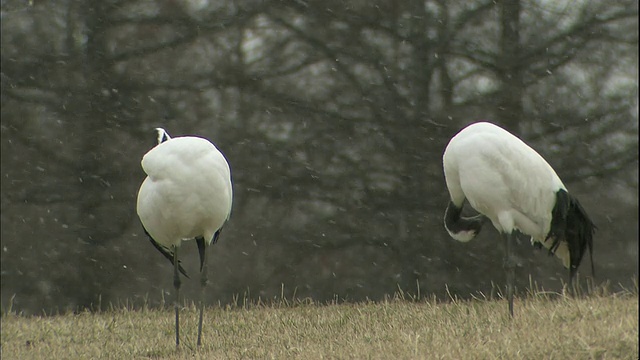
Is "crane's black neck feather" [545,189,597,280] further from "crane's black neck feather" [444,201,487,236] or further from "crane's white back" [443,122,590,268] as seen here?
"crane's black neck feather" [444,201,487,236]

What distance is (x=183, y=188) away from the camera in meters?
5.50

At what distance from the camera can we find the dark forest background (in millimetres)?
8055

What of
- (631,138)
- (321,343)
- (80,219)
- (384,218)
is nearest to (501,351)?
(321,343)

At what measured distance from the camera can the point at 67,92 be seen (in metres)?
8.63

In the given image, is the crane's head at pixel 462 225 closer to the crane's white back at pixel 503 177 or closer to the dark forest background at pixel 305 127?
the crane's white back at pixel 503 177

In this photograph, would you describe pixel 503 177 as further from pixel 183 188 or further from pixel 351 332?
pixel 183 188

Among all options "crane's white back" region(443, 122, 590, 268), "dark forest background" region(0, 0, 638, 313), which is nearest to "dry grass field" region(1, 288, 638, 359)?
"dark forest background" region(0, 0, 638, 313)

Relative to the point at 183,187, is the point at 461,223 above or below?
below

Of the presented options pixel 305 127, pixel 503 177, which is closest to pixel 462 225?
pixel 503 177

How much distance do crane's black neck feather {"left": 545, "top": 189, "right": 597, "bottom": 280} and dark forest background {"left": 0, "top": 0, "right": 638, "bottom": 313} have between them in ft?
6.29

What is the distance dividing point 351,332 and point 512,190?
151 cm

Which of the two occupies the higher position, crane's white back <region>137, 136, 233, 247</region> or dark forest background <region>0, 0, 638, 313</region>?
crane's white back <region>137, 136, 233, 247</region>

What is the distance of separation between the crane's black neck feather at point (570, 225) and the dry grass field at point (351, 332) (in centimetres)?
39

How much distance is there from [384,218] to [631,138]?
2564 millimetres
